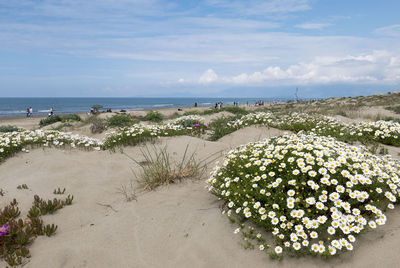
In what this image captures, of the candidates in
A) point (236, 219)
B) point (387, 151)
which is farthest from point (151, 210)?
point (387, 151)

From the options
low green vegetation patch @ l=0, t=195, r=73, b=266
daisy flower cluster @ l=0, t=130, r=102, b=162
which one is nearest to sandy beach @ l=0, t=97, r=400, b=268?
low green vegetation patch @ l=0, t=195, r=73, b=266

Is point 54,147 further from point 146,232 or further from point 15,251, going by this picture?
point 146,232

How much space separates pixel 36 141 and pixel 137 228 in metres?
5.38

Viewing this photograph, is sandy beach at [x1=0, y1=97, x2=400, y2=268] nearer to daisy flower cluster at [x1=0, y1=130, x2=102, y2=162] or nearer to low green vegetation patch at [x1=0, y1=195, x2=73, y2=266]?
low green vegetation patch at [x1=0, y1=195, x2=73, y2=266]

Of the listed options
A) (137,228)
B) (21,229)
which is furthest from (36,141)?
(137,228)

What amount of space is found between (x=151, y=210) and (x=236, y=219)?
5.13ft

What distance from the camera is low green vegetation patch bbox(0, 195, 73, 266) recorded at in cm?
359

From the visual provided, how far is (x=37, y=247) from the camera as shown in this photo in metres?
3.81

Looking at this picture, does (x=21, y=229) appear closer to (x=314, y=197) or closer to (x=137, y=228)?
(x=137, y=228)

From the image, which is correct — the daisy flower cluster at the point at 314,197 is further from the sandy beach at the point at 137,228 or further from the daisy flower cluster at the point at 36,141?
the daisy flower cluster at the point at 36,141

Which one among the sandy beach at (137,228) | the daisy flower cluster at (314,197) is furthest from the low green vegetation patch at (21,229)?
the daisy flower cluster at (314,197)

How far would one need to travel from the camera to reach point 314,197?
3.51 meters

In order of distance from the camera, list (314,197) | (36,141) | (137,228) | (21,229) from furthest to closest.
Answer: (36,141), (137,228), (21,229), (314,197)

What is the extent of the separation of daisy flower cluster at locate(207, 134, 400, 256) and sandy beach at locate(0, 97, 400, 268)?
0.21m
